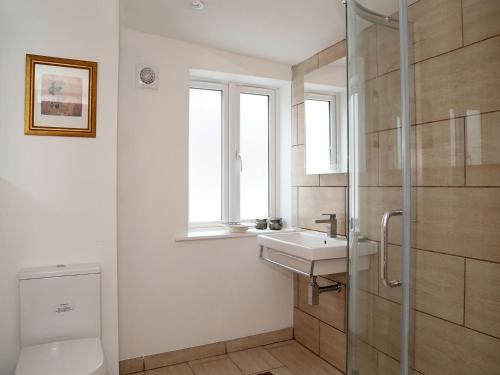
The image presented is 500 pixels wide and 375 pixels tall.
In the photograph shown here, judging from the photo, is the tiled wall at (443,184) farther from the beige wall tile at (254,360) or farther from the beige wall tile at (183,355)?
the beige wall tile at (183,355)

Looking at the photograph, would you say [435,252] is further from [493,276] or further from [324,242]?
[324,242]

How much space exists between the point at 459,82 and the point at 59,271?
193cm

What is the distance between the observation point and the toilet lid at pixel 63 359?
60.4 inches

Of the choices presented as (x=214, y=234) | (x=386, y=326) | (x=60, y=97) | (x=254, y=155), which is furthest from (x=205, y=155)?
(x=386, y=326)

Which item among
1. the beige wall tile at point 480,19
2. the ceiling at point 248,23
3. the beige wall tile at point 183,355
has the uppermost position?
the ceiling at point 248,23

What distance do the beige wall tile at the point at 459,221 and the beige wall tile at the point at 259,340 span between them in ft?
6.41

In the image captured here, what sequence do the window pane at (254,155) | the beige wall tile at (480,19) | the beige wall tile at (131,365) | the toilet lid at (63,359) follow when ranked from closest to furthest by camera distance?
the beige wall tile at (480,19)
the toilet lid at (63,359)
the beige wall tile at (131,365)
the window pane at (254,155)

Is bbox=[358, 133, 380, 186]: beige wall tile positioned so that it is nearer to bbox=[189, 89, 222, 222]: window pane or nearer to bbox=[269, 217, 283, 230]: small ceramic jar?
bbox=[269, 217, 283, 230]: small ceramic jar

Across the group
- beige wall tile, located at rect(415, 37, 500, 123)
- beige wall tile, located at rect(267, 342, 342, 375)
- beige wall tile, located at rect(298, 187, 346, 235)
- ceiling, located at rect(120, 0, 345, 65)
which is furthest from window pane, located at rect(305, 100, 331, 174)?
beige wall tile, located at rect(415, 37, 500, 123)

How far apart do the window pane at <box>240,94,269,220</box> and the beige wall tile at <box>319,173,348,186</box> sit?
642 mm

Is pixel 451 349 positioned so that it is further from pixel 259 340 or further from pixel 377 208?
pixel 259 340

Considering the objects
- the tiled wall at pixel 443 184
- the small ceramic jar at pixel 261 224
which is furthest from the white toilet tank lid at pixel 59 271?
the tiled wall at pixel 443 184

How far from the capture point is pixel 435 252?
107cm

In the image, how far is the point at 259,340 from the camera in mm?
2779
